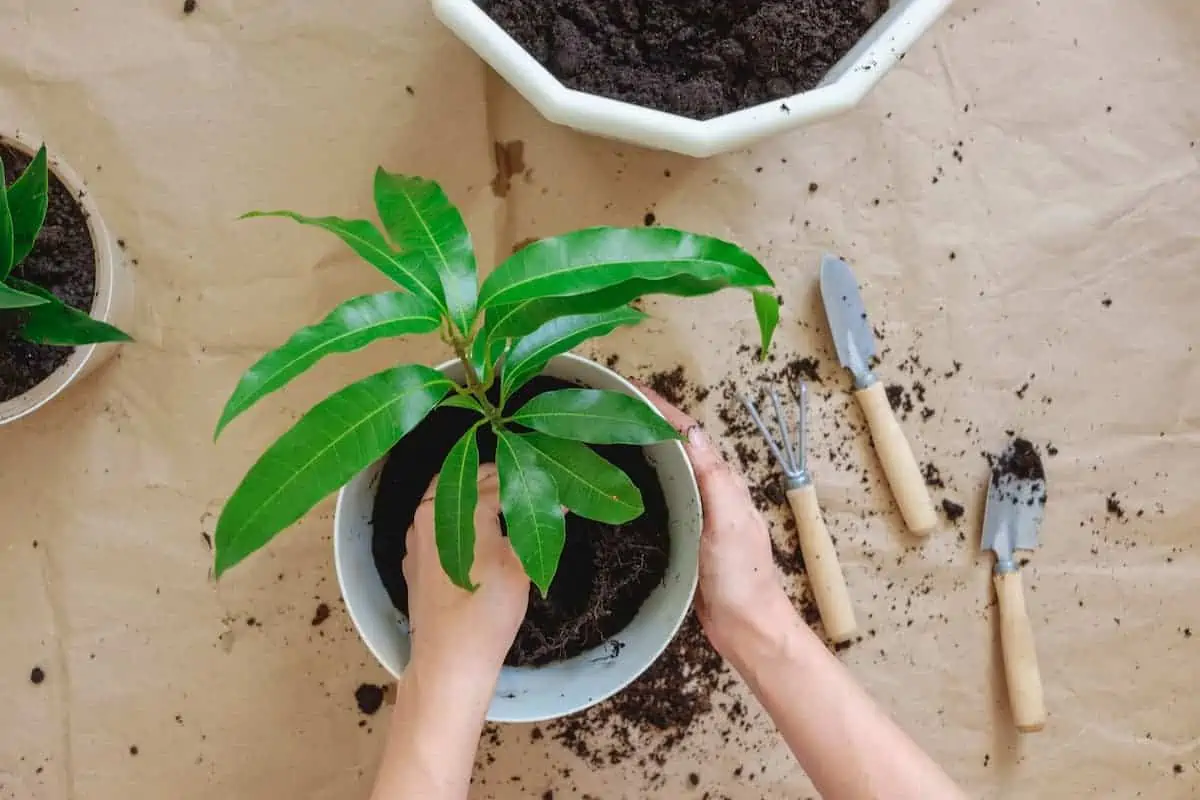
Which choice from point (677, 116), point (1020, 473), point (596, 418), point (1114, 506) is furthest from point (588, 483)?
point (1114, 506)

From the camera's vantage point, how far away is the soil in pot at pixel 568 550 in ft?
2.77

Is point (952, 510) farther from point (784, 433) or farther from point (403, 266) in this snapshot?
point (403, 266)

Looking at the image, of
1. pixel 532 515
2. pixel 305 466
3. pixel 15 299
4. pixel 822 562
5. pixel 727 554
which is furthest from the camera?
pixel 822 562

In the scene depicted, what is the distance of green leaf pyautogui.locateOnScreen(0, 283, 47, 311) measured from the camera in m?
0.78

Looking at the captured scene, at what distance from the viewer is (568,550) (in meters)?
0.86

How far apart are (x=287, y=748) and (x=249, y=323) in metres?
0.44

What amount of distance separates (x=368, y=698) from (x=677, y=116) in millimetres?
661

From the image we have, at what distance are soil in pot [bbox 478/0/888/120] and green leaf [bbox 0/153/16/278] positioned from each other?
0.45 m

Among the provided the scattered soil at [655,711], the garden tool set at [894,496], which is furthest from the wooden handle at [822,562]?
the scattered soil at [655,711]

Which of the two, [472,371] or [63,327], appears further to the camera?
[63,327]

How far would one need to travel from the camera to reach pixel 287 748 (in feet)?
3.27

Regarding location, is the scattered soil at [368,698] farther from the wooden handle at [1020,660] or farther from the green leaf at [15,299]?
the wooden handle at [1020,660]

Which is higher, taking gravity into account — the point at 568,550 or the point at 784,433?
the point at 784,433

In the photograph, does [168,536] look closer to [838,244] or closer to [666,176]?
[666,176]
